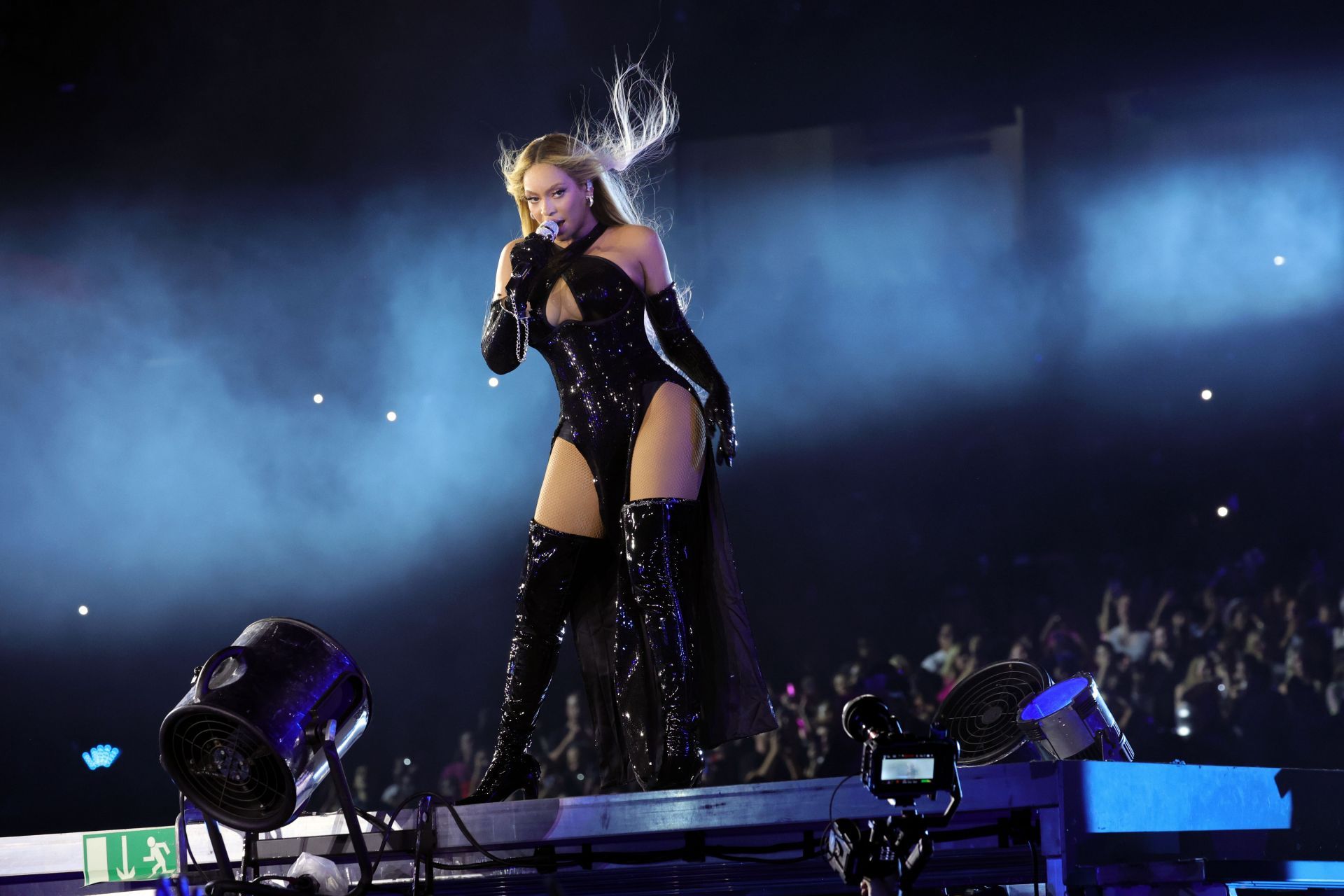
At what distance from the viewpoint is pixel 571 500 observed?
267cm

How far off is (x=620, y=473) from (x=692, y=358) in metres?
0.32

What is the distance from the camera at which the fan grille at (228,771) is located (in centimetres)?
195

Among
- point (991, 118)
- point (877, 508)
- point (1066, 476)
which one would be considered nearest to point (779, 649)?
point (877, 508)

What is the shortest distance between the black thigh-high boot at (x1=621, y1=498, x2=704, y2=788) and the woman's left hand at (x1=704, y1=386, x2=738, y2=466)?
6.9 inches

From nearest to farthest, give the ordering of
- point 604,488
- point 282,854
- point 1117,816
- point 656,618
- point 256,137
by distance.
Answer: point 1117,816 → point 282,854 → point 656,618 → point 604,488 → point 256,137

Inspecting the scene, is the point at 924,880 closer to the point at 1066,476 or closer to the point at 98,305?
the point at 1066,476

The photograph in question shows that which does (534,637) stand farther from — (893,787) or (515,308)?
(893,787)

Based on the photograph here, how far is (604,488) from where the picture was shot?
2.65 metres

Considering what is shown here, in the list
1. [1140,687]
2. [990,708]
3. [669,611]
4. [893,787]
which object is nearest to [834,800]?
[893,787]

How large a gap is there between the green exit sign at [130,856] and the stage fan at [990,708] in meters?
1.52

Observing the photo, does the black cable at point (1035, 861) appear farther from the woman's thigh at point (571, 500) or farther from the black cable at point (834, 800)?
the woman's thigh at point (571, 500)

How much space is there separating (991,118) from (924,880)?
18.2 ft

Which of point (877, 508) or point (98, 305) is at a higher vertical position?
point (98, 305)

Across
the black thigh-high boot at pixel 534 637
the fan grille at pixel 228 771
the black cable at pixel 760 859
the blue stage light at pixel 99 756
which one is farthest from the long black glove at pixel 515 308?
the blue stage light at pixel 99 756
